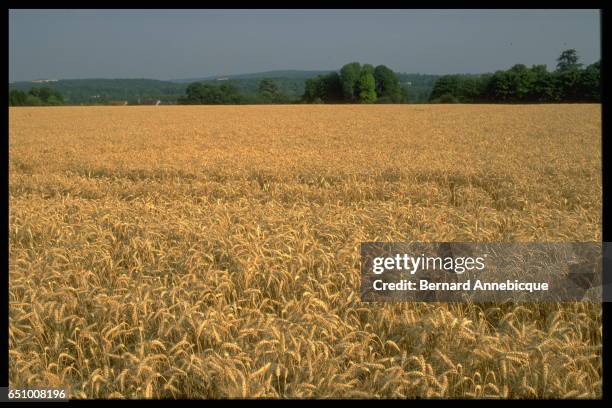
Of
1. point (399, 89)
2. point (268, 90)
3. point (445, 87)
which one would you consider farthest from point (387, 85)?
point (268, 90)

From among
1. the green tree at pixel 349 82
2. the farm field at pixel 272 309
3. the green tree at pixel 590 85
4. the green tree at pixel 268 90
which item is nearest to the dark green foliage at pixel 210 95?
the green tree at pixel 268 90

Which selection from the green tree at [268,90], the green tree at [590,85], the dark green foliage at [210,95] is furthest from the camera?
the green tree at [268,90]

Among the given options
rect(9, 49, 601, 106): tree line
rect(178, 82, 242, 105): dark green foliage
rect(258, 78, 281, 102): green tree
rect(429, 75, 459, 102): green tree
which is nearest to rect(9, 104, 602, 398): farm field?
rect(9, 49, 601, 106): tree line

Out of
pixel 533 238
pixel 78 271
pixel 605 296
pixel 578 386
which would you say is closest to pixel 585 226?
pixel 533 238

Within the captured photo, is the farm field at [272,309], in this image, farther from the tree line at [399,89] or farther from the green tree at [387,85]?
the green tree at [387,85]

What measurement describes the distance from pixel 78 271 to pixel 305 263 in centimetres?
177

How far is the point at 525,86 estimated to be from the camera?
59625 millimetres

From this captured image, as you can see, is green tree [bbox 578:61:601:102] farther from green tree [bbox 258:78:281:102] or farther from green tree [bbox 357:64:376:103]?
green tree [bbox 258:78:281:102]

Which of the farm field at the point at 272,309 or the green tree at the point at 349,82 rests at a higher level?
the green tree at the point at 349,82

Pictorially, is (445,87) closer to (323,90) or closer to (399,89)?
(399,89)

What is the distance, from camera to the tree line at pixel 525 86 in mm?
55781

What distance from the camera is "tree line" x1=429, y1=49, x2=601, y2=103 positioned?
183ft

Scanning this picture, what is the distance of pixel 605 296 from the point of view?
10.5 ft
